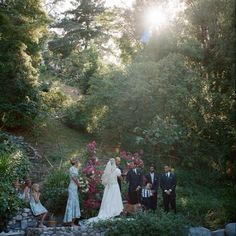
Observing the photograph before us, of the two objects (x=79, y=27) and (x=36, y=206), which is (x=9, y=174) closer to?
(x=36, y=206)

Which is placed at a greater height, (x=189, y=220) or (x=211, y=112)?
(x=211, y=112)

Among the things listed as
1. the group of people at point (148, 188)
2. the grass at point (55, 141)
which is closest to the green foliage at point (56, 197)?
the group of people at point (148, 188)

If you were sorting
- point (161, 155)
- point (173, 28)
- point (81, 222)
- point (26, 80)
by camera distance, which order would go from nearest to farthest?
point (81, 222) < point (26, 80) < point (161, 155) < point (173, 28)

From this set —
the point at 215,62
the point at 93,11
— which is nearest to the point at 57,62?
the point at 93,11

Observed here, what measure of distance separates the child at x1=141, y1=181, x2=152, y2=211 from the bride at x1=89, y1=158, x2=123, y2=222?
2.74 feet

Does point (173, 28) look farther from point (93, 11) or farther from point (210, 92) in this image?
point (93, 11)

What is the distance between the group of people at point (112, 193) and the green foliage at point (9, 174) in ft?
1.68

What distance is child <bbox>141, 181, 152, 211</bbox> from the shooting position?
Result: 12.0 m

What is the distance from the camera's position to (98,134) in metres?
20.2

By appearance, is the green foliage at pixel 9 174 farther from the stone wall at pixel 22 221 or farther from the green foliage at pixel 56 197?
the green foliage at pixel 56 197

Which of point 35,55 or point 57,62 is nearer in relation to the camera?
point 35,55

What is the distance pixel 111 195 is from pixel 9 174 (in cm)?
306

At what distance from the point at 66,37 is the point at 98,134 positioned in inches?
534

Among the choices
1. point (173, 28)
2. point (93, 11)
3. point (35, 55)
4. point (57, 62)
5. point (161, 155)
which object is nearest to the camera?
point (161, 155)
